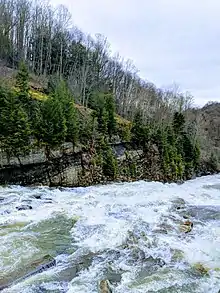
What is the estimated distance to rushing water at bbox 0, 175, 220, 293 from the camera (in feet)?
25.3

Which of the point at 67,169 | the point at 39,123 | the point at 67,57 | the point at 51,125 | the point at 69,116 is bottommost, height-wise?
the point at 67,169

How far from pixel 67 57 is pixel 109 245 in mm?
43690

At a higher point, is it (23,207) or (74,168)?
(74,168)

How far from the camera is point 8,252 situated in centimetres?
916

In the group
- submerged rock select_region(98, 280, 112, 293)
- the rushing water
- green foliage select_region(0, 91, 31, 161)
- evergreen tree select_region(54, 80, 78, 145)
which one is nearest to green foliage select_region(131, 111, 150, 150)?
evergreen tree select_region(54, 80, 78, 145)

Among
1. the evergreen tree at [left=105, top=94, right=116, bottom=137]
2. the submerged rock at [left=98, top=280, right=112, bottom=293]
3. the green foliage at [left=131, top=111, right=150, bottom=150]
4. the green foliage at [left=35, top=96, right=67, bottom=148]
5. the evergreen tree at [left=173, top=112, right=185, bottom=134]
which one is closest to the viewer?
the submerged rock at [left=98, top=280, right=112, bottom=293]

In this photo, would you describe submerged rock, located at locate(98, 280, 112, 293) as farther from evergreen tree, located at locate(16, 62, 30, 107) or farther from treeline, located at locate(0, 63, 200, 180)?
evergreen tree, located at locate(16, 62, 30, 107)

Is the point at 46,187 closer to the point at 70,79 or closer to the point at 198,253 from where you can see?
the point at 198,253

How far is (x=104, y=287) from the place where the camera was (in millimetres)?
7258

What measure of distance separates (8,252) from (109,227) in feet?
13.5

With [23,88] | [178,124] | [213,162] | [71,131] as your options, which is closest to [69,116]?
[71,131]

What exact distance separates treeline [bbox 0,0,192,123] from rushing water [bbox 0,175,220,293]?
24.5 m

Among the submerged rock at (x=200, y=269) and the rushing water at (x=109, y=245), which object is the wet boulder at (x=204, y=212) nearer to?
the rushing water at (x=109, y=245)

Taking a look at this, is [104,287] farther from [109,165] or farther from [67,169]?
[109,165]
